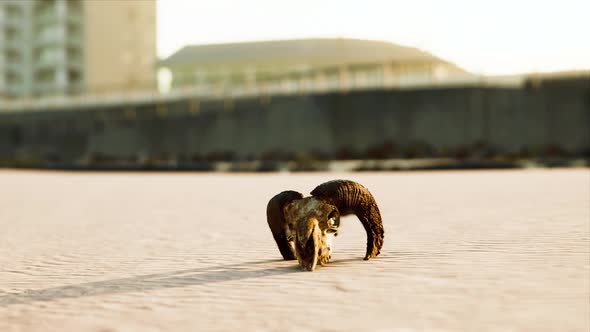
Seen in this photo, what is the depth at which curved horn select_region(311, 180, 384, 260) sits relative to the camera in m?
6.83

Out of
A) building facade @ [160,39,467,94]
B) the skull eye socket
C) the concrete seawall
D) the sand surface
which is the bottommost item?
the sand surface

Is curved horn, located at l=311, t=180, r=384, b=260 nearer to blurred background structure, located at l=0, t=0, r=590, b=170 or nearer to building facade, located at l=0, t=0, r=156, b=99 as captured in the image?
blurred background structure, located at l=0, t=0, r=590, b=170

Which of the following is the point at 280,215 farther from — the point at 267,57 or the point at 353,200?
the point at 267,57

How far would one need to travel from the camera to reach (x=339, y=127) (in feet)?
129

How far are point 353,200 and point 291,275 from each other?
1.01 metres

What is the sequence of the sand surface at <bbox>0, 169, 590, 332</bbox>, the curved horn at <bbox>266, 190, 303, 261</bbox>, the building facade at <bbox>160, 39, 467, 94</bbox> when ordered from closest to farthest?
the sand surface at <bbox>0, 169, 590, 332</bbox> → the curved horn at <bbox>266, 190, 303, 261</bbox> → the building facade at <bbox>160, 39, 467, 94</bbox>

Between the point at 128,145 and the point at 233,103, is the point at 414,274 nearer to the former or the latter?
the point at 233,103

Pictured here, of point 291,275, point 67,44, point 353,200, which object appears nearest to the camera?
point 291,275

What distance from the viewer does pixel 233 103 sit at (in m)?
42.3

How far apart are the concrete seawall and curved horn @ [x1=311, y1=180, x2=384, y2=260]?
3036 cm

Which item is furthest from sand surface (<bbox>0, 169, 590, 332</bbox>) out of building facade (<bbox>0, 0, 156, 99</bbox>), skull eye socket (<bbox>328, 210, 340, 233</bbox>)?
building facade (<bbox>0, 0, 156, 99</bbox>)

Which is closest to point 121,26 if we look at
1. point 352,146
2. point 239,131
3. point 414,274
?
point 239,131

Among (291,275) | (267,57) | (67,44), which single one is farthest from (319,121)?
(67,44)

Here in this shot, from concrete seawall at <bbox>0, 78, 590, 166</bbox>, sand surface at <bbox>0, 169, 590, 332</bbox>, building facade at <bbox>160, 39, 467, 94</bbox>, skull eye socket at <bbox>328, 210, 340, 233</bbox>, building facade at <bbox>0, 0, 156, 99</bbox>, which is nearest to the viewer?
sand surface at <bbox>0, 169, 590, 332</bbox>
